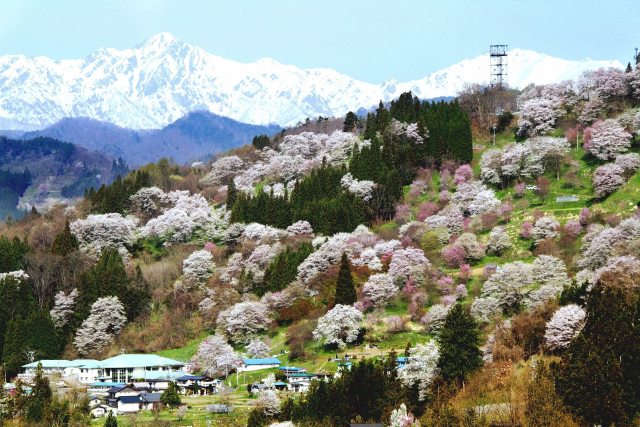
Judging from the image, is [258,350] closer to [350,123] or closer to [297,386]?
[297,386]

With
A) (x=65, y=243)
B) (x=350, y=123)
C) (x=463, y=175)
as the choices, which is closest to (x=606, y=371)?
(x=463, y=175)

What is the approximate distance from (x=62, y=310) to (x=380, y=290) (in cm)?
3174

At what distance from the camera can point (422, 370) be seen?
56781mm

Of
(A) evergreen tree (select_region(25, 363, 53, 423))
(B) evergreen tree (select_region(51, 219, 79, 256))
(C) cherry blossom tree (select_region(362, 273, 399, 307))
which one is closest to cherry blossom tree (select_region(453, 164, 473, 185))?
(C) cherry blossom tree (select_region(362, 273, 399, 307))

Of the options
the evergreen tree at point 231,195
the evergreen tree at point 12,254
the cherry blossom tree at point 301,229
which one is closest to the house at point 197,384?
the cherry blossom tree at point 301,229

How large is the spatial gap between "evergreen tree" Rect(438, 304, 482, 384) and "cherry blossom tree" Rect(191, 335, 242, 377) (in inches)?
1042

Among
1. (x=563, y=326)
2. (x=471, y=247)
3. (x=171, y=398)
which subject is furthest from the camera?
(x=471, y=247)

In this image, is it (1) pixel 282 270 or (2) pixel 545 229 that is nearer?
(2) pixel 545 229

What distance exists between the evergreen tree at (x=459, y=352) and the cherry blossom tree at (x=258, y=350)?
87.3ft

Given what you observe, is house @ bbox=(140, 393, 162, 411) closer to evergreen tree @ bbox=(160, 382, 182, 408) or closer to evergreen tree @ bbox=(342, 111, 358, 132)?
evergreen tree @ bbox=(160, 382, 182, 408)

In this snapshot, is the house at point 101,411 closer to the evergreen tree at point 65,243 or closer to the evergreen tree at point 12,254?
the evergreen tree at point 12,254

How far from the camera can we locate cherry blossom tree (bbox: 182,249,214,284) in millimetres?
94562

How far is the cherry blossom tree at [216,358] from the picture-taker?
77.6 meters

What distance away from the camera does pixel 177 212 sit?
351 ft
